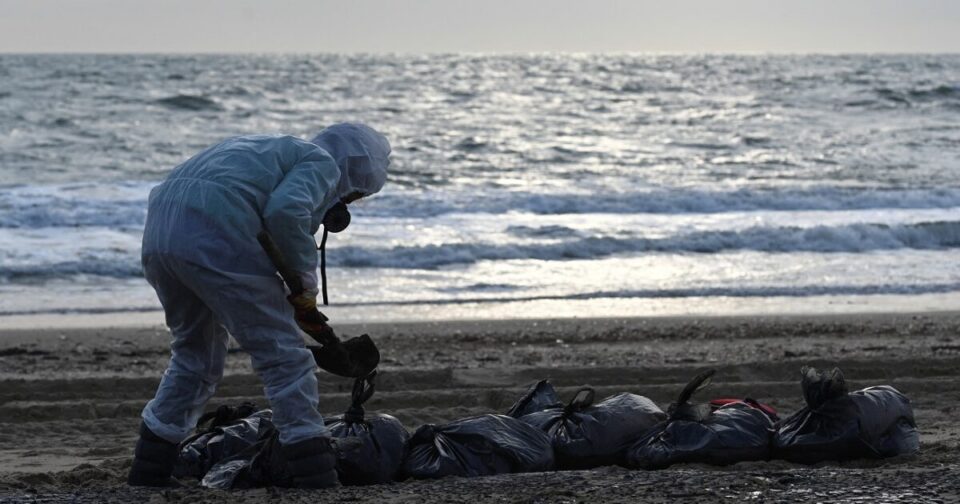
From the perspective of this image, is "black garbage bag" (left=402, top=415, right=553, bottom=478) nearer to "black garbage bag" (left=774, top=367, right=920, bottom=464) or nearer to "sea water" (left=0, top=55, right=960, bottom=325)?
"black garbage bag" (left=774, top=367, right=920, bottom=464)

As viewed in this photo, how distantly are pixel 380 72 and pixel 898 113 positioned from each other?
2248 cm

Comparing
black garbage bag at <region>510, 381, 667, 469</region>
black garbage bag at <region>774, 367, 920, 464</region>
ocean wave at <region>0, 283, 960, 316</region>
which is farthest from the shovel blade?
ocean wave at <region>0, 283, 960, 316</region>

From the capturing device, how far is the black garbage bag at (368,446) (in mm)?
4777

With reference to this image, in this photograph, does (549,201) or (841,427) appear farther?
(549,201)

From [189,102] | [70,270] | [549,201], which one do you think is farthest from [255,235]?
[189,102]

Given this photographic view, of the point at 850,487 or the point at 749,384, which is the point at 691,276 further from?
the point at 850,487

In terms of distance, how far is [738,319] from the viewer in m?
9.86

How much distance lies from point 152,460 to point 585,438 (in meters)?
1.67

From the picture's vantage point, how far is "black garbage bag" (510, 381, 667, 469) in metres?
5.14

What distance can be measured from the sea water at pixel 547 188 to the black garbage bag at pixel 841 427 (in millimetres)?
5214

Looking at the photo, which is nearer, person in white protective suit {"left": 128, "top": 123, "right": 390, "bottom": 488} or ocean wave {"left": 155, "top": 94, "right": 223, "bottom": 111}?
person in white protective suit {"left": 128, "top": 123, "right": 390, "bottom": 488}

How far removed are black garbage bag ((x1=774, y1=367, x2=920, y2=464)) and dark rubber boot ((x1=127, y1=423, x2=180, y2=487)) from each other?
7.75 feet

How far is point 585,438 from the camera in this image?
16.9ft

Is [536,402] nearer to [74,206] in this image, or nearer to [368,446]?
[368,446]
